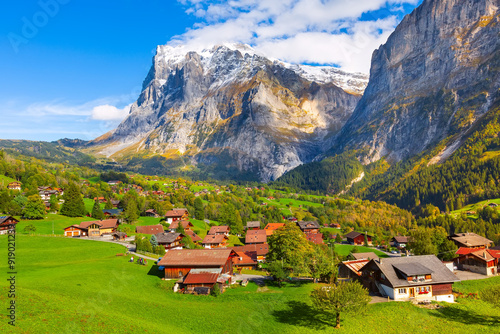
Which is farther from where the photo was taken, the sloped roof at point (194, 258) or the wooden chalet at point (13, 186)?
the wooden chalet at point (13, 186)

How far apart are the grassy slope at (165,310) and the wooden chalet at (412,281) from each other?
3.00 m

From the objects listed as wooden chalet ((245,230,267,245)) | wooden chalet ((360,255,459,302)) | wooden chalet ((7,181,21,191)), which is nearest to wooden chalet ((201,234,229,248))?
wooden chalet ((245,230,267,245))

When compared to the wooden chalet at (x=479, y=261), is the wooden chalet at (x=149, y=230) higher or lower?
higher

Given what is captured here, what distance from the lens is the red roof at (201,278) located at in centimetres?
4822

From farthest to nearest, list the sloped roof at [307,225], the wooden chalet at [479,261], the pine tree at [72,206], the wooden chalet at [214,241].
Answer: the sloped roof at [307,225], the pine tree at [72,206], the wooden chalet at [214,241], the wooden chalet at [479,261]

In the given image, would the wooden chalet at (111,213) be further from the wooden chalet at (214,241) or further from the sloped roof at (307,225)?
the sloped roof at (307,225)

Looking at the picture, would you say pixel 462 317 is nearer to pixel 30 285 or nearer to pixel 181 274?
pixel 181 274

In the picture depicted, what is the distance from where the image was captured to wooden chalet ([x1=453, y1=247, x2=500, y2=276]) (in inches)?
2448

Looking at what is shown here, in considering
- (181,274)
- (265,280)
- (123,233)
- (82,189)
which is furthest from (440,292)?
(82,189)

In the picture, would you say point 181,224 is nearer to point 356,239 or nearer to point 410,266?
point 356,239

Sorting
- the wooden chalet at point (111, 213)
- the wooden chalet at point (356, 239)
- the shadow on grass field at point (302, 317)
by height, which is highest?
the wooden chalet at point (111, 213)

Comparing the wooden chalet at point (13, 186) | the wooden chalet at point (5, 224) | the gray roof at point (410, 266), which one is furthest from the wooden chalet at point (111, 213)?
the gray roof at point (410, 266)

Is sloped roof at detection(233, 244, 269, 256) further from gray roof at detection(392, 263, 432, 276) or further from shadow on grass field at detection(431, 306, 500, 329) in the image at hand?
shadow on grass field at detection(431, 306, 500, 329)

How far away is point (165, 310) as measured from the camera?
3838 cm
